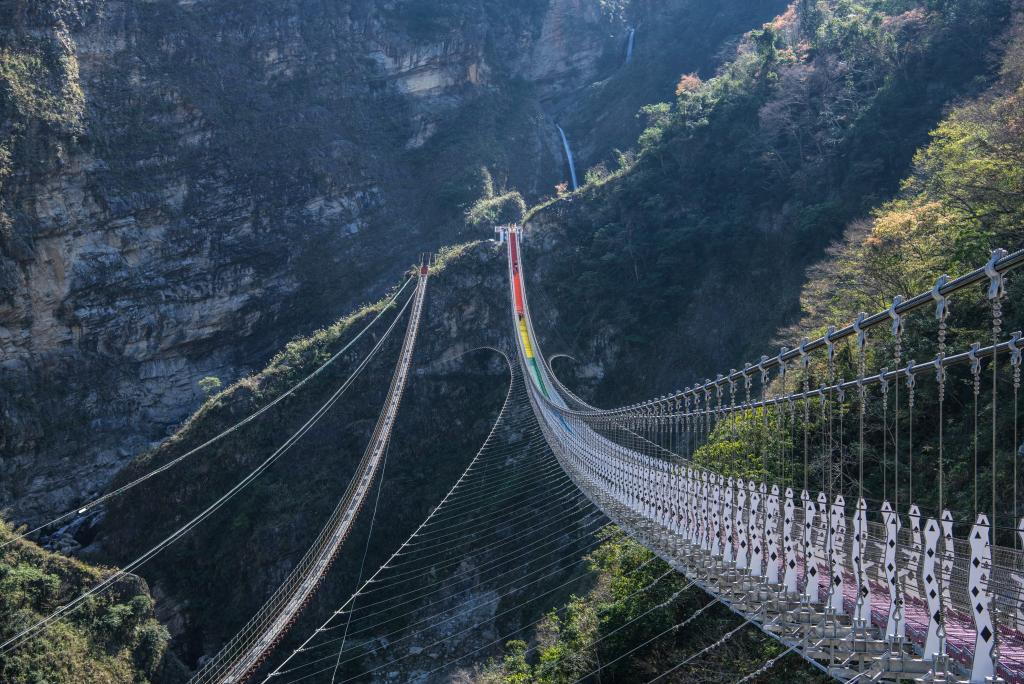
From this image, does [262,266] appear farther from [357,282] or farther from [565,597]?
[565,597]

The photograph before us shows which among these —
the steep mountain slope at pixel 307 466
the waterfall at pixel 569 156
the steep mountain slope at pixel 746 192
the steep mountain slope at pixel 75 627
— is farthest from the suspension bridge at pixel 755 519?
the waterfall at pixel 569 156

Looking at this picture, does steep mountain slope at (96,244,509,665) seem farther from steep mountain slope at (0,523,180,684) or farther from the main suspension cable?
steep mountain slope at (0,523,180,684)

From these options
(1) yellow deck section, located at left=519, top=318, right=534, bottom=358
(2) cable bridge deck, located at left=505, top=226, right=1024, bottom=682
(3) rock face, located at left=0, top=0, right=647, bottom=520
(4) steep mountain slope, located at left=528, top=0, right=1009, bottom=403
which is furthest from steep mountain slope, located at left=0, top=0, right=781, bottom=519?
(2) cable bridge deck, located at left=505, top=226, right=1024, bottom=682

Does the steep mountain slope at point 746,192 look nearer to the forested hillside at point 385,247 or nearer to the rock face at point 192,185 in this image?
the forested hillside at point 385,247

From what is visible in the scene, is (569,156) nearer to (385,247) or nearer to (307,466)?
(385,247)

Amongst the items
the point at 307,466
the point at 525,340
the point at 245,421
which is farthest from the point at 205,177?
the point at 525,340
